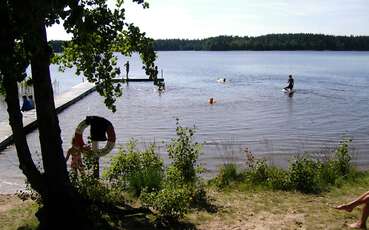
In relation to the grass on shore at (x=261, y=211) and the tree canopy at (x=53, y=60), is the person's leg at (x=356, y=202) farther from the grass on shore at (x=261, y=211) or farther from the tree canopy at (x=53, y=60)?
the tree canopy at (x=53, y=60)

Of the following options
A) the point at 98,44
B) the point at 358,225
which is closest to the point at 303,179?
the point at 358,225

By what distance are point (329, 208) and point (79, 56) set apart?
5.28 meters

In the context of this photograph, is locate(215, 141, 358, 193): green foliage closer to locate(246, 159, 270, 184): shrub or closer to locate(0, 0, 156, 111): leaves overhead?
locate(246, 159, 270, 184): shrub

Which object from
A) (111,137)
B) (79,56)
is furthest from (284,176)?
(79,56)

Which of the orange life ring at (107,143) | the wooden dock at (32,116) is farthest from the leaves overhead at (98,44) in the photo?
the wooden dock at (32,116)

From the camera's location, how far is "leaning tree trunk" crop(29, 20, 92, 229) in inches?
293

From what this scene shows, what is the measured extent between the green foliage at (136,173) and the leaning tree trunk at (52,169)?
2.04m

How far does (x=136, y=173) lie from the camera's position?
10031 millimetres

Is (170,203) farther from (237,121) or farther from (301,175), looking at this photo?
(237,121)

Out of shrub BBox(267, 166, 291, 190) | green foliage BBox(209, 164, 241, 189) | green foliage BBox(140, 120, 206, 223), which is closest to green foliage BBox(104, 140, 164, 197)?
green foliage BBox(140, 120, 206, 223)

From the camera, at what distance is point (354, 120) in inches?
1104

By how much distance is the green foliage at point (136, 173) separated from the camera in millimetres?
9727

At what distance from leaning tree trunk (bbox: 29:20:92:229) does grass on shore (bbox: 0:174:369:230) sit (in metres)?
0.59

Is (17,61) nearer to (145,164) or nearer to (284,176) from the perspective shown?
(145,164)
